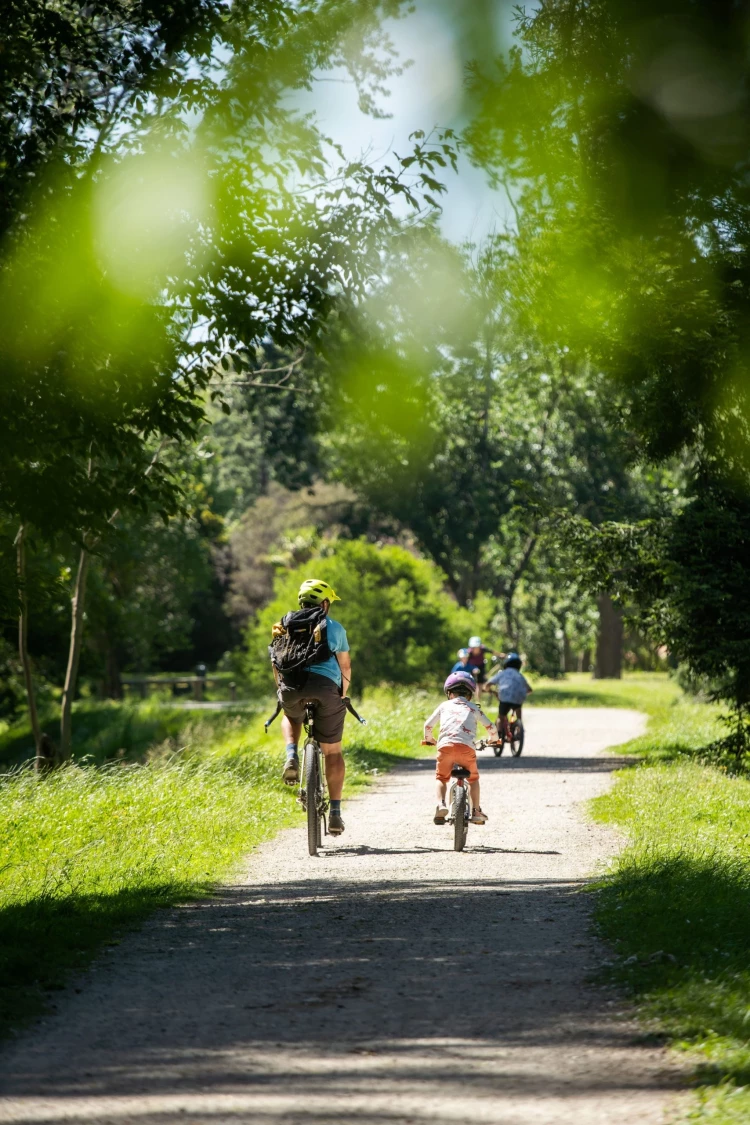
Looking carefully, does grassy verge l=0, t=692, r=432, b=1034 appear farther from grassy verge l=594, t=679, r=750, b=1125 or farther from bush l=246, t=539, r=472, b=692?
bush l=246, t=539, r=472, b=692

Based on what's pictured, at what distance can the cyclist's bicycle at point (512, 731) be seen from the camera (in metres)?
19.4

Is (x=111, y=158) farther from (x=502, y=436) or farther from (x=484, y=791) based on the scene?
(x=502, y=436)

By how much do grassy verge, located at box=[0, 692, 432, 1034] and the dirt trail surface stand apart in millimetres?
270

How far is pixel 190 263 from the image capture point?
1055 centimetres

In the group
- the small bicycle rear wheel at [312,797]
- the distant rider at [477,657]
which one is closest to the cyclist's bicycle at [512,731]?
the distant rider at [477,657]

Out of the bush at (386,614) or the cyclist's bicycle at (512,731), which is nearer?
the cyclist's bicycle at (512,731)

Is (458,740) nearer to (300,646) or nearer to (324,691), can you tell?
(324,691)

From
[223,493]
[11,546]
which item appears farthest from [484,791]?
[223,493]

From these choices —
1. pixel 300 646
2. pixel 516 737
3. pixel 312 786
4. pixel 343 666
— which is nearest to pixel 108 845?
pixel 312 786

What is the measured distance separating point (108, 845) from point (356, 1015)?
522 centimetres

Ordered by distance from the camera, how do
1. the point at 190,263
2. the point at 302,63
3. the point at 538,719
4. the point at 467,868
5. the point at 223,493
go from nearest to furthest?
1. the point at 467,868
2. the point at 190,263
3. the point at 302,63
4. the point at 538,719
5. the point at 223,493

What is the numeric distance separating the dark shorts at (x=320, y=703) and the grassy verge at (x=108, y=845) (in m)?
1.19

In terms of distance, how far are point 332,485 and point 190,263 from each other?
37.2 meters

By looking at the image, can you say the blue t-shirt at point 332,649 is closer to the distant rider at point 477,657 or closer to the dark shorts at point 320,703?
the dark shorts at point 320,703
